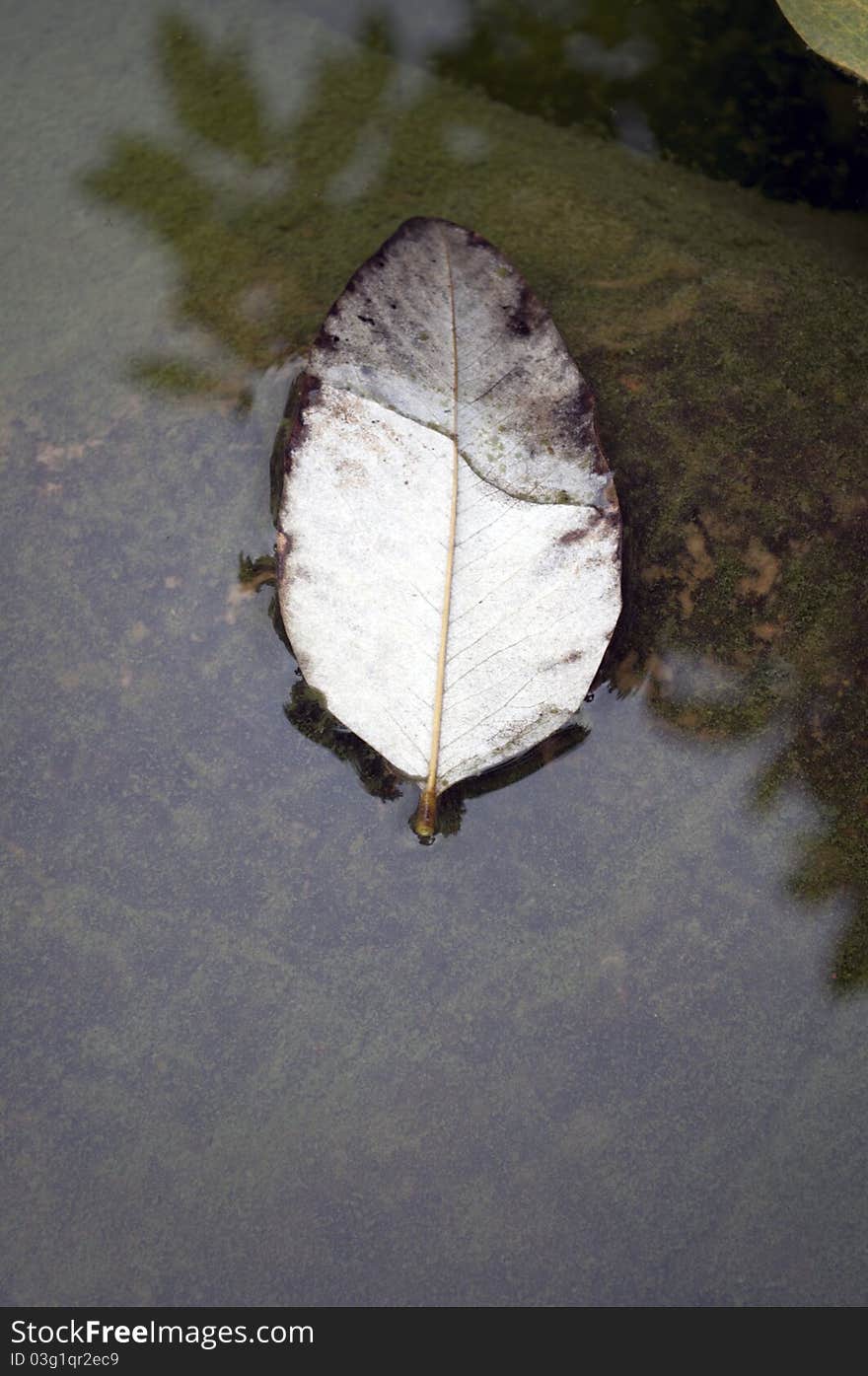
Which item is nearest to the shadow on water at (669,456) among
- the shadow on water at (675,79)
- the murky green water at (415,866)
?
the murky green water at (415,866)

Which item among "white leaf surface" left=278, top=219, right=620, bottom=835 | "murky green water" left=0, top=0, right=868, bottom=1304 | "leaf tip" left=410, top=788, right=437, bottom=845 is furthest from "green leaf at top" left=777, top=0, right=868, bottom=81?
"leaf tip" left=410, top=788, right=437, bottom=845

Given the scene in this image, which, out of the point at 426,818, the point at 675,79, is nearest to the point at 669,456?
the point at 426,818

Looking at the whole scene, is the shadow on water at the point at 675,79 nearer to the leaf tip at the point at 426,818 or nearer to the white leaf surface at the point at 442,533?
the white leaf surface at the point at 442,533

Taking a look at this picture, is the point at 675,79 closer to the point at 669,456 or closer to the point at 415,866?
the point at 669,456

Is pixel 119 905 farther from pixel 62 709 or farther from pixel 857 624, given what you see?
pixel 857 624

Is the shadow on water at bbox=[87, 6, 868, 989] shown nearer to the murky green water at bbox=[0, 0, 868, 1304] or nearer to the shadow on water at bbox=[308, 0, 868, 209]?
the murky green water at bbox=[0, 0, 868, 1304]

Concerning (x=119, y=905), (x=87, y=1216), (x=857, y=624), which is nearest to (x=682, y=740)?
(x=857, y=624)
